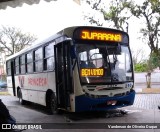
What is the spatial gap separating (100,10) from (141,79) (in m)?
14.5

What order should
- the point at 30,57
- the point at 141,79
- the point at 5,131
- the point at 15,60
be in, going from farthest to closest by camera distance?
the point at 141,79 < the point at 15,60 < the point at 30,57 < the point at 5,131

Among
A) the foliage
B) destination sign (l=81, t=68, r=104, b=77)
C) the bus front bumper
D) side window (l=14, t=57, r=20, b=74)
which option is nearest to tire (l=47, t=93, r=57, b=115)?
the bus front bumper

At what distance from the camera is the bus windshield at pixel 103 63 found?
9.45m

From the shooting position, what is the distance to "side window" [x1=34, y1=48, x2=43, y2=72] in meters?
12.2

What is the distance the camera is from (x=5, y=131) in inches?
261

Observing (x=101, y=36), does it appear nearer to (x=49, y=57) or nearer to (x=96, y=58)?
(x=96, y=58)

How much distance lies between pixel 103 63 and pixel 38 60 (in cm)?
375

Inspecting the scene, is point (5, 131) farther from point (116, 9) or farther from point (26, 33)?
point (26, 33)

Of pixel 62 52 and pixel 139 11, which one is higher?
pixel 139 11

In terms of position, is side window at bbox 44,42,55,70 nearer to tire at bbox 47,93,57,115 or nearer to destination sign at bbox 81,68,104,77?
tire at bbox 47,93,57,115

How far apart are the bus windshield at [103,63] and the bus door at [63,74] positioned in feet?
1.47

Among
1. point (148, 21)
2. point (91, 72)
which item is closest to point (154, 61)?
point (148, 21)

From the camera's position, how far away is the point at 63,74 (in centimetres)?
1002

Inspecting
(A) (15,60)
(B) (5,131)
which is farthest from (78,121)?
(A) (15,60)
